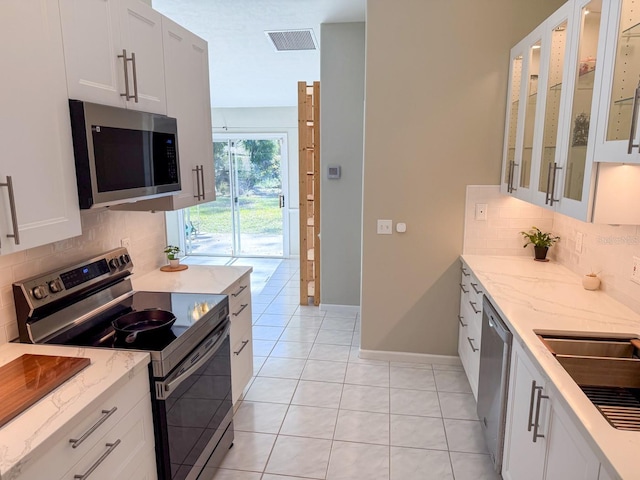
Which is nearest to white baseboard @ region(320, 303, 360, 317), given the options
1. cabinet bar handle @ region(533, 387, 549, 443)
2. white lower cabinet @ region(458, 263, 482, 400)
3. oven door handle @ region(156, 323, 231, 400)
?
white lower cabinet @ region(458, 263, 482, 400)

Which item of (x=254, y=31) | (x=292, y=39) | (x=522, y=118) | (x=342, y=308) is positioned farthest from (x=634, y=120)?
(x=342, y=308)

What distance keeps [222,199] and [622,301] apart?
6320 millimetres

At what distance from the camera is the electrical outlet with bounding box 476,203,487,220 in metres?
3.17

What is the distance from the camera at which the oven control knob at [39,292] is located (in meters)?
1.78

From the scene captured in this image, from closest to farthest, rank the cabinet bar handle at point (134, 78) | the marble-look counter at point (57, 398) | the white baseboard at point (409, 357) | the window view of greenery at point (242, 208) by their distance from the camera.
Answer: the marble-look counter at point (57, 398) → the cabinet bar handle at point (134, 78) → the white baseboard at point (409, 357) → the window view of greenery at point (242, 208)

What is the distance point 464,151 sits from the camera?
313 cm

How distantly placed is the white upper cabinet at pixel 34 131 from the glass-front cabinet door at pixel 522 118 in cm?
235

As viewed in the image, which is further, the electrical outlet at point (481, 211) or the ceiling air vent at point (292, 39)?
the ceiling air vent at point (292, 39)

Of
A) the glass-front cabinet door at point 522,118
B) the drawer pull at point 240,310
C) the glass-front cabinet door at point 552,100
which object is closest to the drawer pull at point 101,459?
the drawer pull at point 240,310

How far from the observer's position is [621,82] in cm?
158

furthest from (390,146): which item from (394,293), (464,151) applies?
(394,293)

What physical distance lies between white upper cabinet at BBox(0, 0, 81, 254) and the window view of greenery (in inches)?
223

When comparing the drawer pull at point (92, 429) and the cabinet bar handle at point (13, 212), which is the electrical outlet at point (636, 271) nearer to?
the drawer pull at point (92, 429)

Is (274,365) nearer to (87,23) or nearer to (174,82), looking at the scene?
(174,82)
